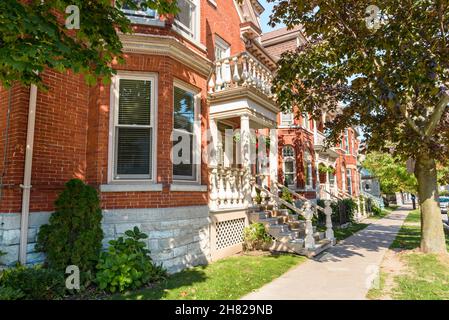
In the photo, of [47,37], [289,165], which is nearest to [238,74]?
[47,37]

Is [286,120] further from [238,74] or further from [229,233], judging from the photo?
[229,233]

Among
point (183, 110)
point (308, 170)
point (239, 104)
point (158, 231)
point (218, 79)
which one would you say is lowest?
point (158, 231)

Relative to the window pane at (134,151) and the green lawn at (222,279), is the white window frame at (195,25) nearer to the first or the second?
the window pane at (134,151)

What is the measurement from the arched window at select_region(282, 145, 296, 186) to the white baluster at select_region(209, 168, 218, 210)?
11.3 m

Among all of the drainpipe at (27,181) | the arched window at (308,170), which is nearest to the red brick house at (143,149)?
the drainpipe at (27,181)

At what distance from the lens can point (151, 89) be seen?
25.5 feet

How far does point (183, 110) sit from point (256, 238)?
16.0 ft

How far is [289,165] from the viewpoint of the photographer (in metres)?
20.2

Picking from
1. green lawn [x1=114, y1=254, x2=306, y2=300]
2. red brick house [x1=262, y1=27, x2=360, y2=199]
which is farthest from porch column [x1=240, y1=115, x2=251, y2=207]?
red brick house [x1=262, y1=27, x2=360, y2=199]

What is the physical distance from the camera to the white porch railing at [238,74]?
10578mm

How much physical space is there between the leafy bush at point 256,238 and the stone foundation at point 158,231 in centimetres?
203

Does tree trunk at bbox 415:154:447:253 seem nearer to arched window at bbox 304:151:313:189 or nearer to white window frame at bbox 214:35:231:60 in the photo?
white window frame at bbox 214:35:231:60

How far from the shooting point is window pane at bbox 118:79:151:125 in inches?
299
